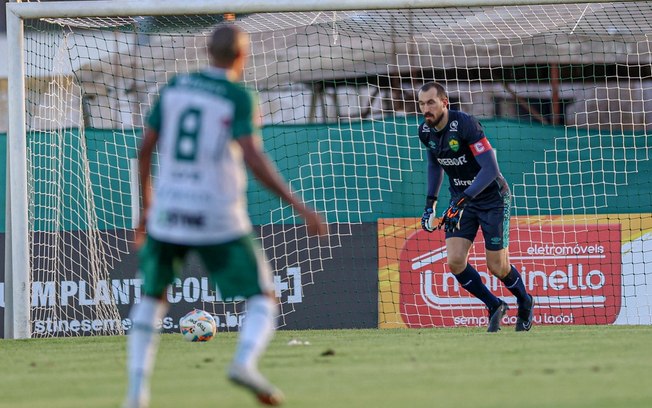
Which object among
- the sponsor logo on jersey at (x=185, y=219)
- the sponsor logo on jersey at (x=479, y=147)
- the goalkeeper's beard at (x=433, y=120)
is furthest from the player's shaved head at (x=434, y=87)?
the sponsor logo on jersey at (x=185, y=219)

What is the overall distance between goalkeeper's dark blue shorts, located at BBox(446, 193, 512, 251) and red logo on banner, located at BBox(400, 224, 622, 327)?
2.24 meters

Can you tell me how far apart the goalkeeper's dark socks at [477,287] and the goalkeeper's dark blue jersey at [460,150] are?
69 centimetres

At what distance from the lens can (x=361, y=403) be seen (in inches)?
204

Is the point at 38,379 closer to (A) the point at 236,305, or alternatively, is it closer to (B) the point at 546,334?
(B) the point at 546,334

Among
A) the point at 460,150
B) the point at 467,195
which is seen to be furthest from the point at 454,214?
the point at 460,150

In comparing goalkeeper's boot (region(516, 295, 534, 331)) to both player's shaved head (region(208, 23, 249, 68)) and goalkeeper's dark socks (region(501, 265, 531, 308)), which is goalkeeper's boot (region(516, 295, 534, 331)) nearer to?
goalkeeper's dark socks (region(501, 265, 531, 308))

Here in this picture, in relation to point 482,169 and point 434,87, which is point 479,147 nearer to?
point 482,169

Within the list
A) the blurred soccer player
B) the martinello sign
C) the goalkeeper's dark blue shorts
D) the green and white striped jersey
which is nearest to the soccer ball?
the goalkeeper's dark blue shorts

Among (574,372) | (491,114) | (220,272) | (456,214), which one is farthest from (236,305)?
(220,272)

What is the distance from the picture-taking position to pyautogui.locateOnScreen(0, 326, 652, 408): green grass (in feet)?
17.6

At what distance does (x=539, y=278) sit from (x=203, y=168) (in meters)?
8.39

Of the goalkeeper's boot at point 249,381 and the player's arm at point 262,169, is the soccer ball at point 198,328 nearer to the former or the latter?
the player's arm at point 262,169

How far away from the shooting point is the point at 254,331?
5.02 metres

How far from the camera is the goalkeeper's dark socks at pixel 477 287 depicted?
34.9 ft
